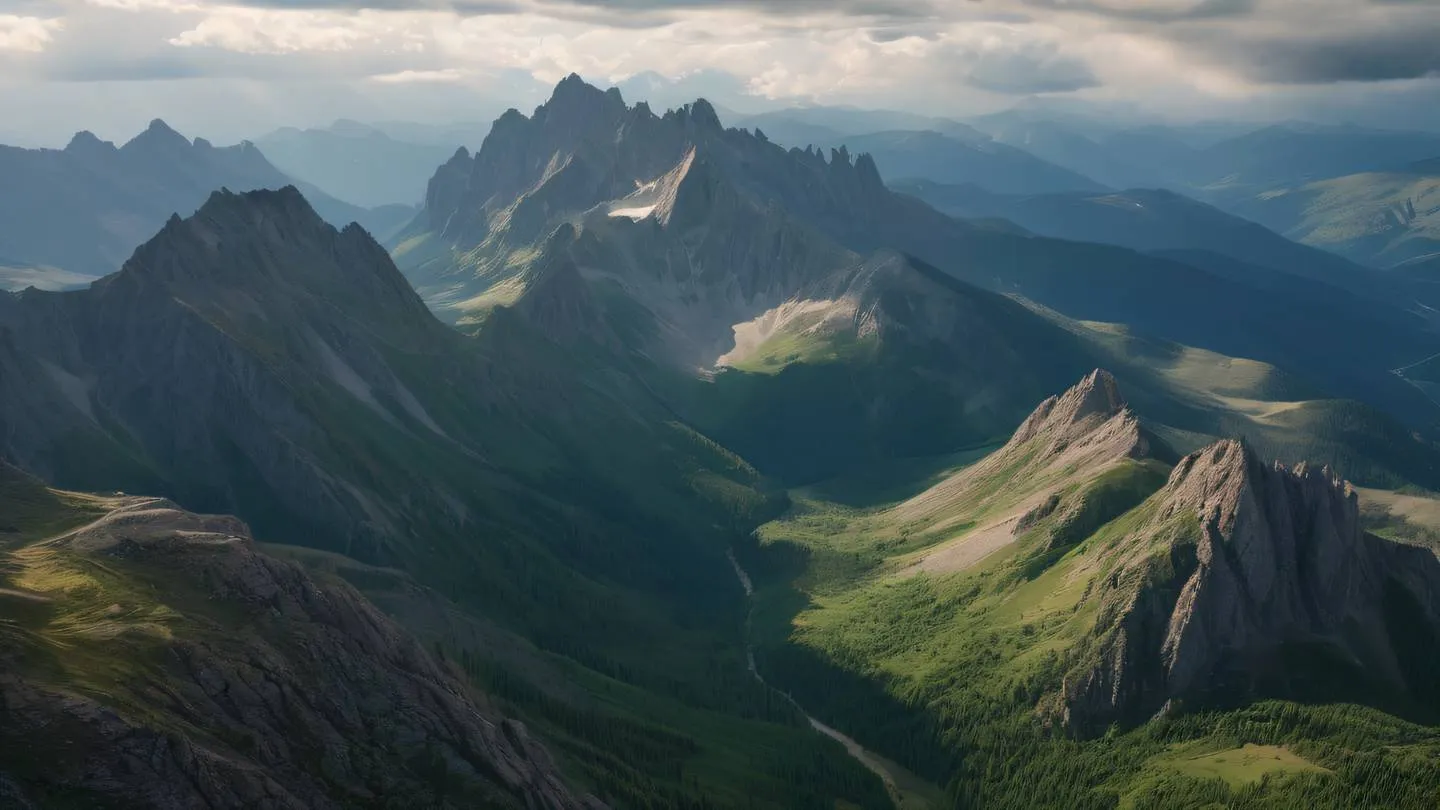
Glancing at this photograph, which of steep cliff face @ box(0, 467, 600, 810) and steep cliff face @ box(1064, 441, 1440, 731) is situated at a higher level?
steep cliff face @ box(0, 467, 600, 810)

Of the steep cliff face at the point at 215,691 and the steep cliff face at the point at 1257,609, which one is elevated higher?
the steep cliff face at the point at 215,691

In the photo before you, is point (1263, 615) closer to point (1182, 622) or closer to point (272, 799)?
point (1182, 622)

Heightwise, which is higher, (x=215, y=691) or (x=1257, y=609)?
(x=215, y=691)

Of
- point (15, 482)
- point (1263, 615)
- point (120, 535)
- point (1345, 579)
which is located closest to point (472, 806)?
point (120, 535)

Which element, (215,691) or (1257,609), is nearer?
(215,691)

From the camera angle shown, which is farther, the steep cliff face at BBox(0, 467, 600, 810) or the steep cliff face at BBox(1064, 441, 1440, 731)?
the steep cliff face at BBox(1064, 441, 1440, 731)

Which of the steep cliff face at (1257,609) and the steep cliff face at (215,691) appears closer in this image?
A: the steep cliff face at (215,691)
